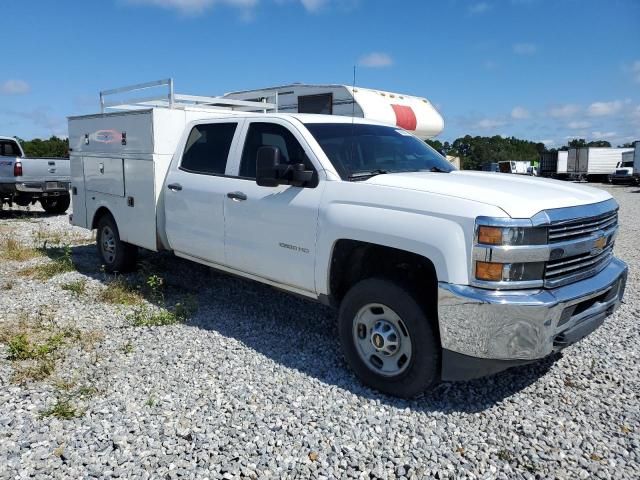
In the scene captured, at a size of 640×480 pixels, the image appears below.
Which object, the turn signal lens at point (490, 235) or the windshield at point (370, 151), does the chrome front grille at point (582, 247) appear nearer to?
the turn signal lens at point (490, 235)

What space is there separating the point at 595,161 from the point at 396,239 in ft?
144

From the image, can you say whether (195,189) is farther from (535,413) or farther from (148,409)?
(535,413)

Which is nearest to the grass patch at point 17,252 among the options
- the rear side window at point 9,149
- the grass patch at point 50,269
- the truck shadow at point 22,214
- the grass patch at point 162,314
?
the grass patch at point 50,269

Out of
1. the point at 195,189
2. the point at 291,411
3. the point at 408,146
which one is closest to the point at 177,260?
the point at 195,189

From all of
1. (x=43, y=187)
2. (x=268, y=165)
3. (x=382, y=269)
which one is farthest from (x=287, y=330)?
(x=43, y=187)

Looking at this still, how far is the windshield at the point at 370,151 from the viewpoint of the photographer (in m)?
4.28

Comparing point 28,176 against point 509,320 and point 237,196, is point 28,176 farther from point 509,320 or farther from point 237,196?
point 509,320

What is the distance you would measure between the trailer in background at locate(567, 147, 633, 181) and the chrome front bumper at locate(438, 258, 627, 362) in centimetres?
4322

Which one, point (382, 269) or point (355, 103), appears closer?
point (382, 269)

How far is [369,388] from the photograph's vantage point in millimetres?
3889

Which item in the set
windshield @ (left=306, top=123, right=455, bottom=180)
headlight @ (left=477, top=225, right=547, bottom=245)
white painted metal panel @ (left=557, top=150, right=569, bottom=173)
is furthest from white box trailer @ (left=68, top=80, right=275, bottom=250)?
white painted metal panel @ (left=557, top=150, right=569, bottom=173)

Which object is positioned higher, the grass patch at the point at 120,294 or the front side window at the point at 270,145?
the front side window at the point at 270,145

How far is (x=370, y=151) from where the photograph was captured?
4516 millimetres

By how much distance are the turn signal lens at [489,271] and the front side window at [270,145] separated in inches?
65.7
